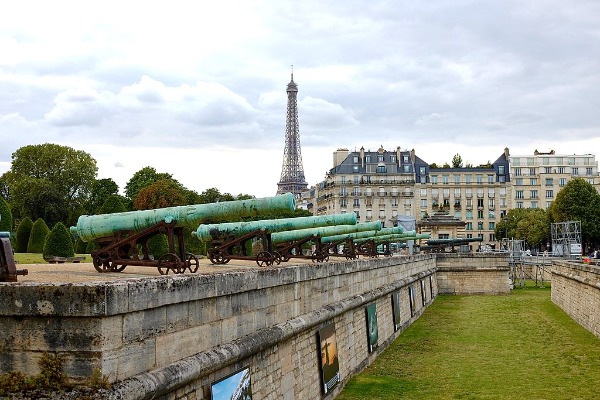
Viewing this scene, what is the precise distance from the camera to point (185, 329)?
8125mm

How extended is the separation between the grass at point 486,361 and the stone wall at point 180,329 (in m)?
2.54

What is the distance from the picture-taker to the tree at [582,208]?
242 ft

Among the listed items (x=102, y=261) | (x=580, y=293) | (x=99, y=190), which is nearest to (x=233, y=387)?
(x=102, y=261)

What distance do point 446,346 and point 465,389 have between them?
634 cm

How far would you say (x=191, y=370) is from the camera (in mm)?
7879

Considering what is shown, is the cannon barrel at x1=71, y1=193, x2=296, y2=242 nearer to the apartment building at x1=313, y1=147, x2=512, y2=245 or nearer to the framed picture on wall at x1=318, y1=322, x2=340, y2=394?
the framed picture on wall at x1=318, y1=322, x2=340, y2=394

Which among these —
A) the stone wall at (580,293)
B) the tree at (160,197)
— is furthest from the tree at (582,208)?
the stone wall at (580,293)

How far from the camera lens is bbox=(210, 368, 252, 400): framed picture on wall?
28.4 ft

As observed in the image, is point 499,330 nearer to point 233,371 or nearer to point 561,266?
point 561,266

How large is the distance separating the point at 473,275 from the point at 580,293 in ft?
65.5

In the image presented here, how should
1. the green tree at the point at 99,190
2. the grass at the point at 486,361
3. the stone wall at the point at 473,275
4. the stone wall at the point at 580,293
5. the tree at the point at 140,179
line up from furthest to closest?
the tree at the point at 140,179, the green tree at the point at 99,190, the stone wall at the point at 473,275, the stone wall at the point at 580,293, the grass at the point at 486,361

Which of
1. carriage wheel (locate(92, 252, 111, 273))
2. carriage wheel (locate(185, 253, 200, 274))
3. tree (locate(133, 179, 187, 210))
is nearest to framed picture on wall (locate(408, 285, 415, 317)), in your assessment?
carriage wheel (locate(185, 253, 200, 274))

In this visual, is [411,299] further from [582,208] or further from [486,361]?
[582,208]

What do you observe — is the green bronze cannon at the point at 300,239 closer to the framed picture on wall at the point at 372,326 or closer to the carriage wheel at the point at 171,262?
the framed picture on wall at the point at 372,326
